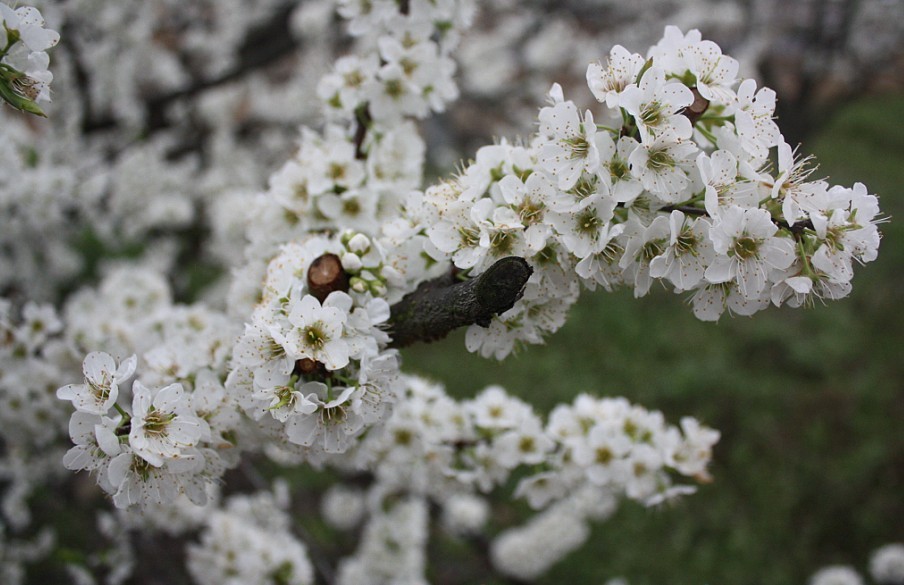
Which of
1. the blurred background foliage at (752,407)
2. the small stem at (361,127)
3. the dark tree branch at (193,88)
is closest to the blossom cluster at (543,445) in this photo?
the small stem at (361,127)

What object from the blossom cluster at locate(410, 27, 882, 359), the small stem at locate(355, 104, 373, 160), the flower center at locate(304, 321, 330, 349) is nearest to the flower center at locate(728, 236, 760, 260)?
the blossom cluster at locate(410, 27, 882, 359)

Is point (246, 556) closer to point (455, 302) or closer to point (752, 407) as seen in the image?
point (455, 302)

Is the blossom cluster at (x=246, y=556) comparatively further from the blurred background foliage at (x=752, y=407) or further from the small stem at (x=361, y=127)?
the blurred background foliage at (x=752, y=407)

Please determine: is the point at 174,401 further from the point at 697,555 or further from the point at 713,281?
the point at 697,555

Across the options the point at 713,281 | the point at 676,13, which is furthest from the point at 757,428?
the point at 676,13

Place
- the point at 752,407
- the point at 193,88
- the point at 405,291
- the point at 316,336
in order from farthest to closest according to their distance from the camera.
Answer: the point at 752,407
the point at 193,88
the point at 405,291
the point at 316,336

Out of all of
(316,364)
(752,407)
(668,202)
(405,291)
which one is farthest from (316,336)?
(752,407)
